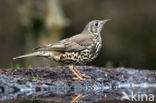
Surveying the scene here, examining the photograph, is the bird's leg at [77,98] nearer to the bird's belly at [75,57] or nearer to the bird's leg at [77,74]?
the bird's leg at [77,74]

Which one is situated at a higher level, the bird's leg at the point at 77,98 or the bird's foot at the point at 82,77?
the bird's foot at the point at 82,77

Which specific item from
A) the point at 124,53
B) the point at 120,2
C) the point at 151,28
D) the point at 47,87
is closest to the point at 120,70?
the point at 47,87

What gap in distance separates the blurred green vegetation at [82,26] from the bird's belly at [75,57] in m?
6.84

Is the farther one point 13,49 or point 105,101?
point 13,49

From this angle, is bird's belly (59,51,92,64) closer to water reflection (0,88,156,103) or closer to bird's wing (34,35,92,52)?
bird's wing (34,35,92,52)

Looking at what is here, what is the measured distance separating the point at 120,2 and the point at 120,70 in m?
17.4

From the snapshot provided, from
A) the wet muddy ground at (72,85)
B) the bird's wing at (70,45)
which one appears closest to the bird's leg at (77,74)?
the wet muddy ground at (72,85)

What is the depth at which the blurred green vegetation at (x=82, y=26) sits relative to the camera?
23188 millimetres

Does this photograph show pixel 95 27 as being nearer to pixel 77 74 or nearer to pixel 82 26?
pixel 77 74

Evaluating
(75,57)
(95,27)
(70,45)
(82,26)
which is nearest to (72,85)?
(75,57)

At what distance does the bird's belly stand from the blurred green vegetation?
6838mm

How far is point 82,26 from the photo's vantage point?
94.1ft

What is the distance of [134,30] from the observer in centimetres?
2888

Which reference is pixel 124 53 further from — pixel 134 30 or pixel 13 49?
pixel 13 49
